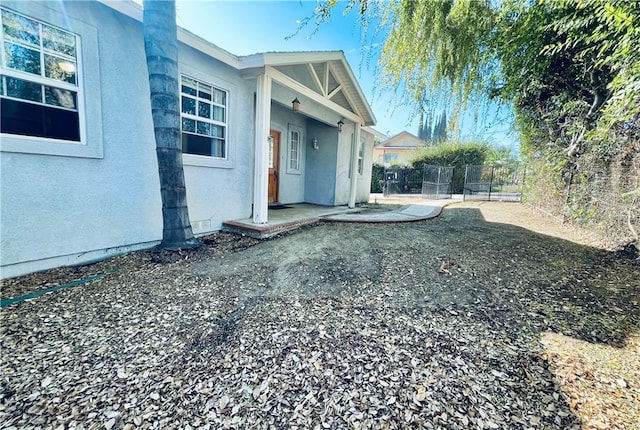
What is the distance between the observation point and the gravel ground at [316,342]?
5.37 ft

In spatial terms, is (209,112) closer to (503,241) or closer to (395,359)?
(395,359)

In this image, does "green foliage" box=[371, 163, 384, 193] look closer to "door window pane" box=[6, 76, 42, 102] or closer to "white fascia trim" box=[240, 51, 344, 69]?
"white fascia trim" box=[240, 51, 344, 69]

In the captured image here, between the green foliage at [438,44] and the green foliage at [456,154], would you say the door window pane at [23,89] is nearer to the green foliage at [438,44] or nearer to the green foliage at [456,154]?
the green foliage at [438,44]

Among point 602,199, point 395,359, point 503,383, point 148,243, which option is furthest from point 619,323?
point 148,243

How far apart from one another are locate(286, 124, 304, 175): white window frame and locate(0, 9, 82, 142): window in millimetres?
5538

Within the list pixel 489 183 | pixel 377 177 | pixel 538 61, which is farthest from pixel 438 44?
pixel 377 177

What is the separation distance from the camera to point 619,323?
8.58 feet

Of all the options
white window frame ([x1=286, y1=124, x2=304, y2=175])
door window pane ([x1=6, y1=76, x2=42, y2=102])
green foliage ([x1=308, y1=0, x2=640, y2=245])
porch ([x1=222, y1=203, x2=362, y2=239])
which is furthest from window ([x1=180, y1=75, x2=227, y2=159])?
white window frame ([x1=286, y1=124, x2=304, y2=175])

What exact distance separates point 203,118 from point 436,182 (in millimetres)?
14627

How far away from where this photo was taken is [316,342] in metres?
2.27

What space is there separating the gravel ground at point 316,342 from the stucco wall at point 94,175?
409mm

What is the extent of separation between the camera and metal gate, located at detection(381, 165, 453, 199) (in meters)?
16.5

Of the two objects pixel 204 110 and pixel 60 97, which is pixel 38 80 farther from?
pixel 204 110

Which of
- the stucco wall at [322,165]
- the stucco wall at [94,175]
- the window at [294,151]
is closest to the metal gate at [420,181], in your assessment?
the stucco wall at [322,165]
